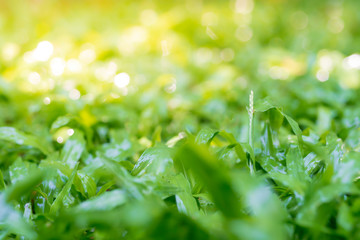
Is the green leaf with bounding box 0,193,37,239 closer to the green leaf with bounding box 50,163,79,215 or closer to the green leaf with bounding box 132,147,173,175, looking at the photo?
the green leaf with bounding box 50,163,79,215

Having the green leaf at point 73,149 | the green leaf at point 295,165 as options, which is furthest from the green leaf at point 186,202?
the green leaf at point 73,149

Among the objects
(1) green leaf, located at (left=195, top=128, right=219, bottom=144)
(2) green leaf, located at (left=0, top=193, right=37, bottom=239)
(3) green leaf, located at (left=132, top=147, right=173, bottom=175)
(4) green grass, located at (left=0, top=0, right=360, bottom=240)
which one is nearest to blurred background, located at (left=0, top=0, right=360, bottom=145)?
(4) green grass, located at (left=0, top=0, right=360, bottom=240)

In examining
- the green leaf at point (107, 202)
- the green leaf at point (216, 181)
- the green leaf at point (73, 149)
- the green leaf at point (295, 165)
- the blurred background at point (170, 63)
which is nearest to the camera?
the green leaf at point (216, 181)

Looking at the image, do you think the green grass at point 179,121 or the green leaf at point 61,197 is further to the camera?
the green leaf at point 61,197

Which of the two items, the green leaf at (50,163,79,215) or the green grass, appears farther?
the green leaf at (50,163,79,215)

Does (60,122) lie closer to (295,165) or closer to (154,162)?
(154,162)

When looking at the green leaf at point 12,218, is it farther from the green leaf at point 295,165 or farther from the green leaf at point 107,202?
the green leaf at point 295,165

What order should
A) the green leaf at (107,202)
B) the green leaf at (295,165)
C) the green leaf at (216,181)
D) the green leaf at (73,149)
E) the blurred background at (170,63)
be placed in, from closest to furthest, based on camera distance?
1. the green leaf at (216,181)
2. the green leaf at (107,202)
3. the green leaf at (295,165)
4. the green leaf at (73,149)
5. the blurred background at (170,63)
